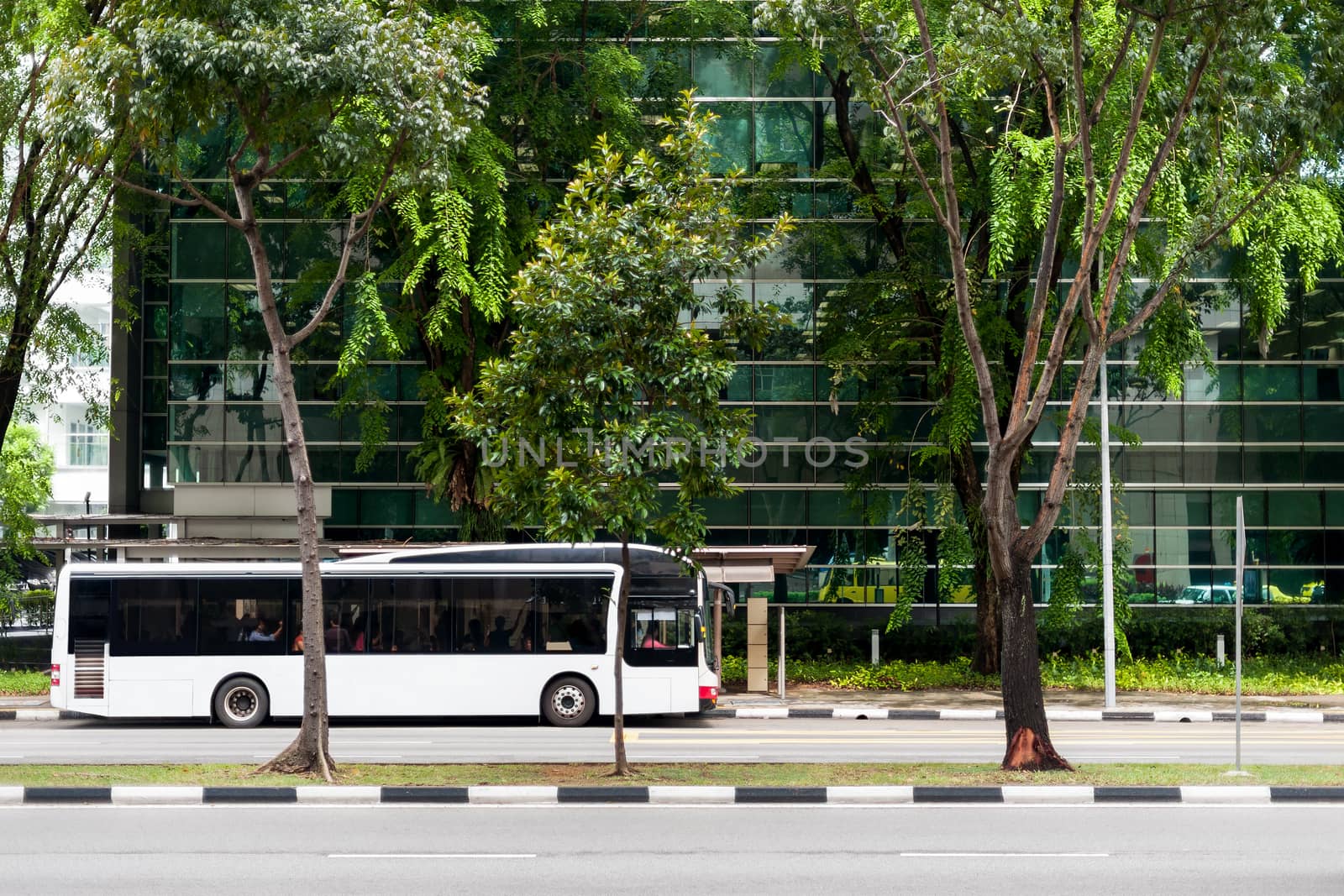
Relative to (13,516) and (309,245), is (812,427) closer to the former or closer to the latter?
(309,245)

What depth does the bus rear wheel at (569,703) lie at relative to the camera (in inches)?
895

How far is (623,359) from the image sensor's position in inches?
589

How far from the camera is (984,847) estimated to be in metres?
10.9

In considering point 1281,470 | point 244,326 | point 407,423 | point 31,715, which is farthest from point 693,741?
point 1281,470

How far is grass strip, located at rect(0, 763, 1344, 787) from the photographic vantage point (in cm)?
1405

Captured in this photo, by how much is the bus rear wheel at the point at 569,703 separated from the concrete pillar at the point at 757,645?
15.5 feet

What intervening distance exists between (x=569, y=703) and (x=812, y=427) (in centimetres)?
1230

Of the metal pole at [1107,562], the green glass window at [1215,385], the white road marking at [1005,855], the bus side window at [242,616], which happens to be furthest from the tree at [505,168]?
the white road marking at [1005,855]

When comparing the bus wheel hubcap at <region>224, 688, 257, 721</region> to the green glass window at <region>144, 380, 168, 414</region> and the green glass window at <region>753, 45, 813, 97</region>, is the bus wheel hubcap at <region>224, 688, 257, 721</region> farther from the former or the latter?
the green glass window at <region>144, 380, 168, 414</region>

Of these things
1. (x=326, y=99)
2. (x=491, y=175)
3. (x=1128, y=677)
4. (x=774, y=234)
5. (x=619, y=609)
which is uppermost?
(x=491, y=175)

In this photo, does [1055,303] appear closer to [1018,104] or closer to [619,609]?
[1018,104]

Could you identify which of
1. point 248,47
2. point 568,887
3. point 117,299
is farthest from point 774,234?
point 117,299

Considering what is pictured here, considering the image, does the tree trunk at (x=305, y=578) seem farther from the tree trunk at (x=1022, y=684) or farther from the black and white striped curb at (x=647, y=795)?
the tree trunk at (x=1022, y=684)

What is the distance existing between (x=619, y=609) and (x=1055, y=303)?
56.9 ft
